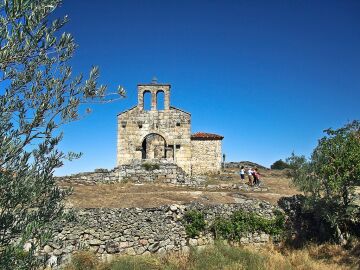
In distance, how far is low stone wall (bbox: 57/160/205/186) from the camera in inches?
940

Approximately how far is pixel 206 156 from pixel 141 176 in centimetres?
1142

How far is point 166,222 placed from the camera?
1614cm

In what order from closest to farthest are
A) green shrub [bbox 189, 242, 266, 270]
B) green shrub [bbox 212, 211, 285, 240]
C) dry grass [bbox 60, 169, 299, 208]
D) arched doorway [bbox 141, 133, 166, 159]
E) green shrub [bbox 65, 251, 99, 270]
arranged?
green shrub [bbox 189, 242, 266, 270]
green shrub [bbox 65, 251, 99, 270]
green shrub [bbox 212, 211, 285, 240]
dry grass [bbox 60, 169, 299, 208]
arched doorway [bbox 141, 133, 166, 159]

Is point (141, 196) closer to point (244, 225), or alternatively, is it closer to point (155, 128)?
point (244, 225)

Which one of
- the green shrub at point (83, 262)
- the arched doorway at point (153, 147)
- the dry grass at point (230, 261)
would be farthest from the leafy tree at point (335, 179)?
the arched doorway at point (153, 147)

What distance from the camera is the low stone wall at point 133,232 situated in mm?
14711

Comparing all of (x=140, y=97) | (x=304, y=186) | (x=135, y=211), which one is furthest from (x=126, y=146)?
(x=304, y=186)

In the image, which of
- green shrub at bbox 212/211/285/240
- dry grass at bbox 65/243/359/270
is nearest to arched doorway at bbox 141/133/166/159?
green shrub at bbox 212/211/285/240

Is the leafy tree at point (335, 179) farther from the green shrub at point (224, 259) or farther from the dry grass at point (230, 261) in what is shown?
the green shrub at point (224, 259)

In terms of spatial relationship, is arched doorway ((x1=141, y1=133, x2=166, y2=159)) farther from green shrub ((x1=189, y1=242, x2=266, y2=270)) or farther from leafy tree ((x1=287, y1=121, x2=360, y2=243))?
green shrub ((x1=189, y1=242, x2=266, y2=270))

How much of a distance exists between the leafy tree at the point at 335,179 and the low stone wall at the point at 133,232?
9.90ft

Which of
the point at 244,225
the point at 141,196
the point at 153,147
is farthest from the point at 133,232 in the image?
the point at 153,147

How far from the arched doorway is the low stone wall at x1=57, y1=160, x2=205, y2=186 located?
9.41 meters

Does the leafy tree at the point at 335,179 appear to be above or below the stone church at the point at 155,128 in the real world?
below
